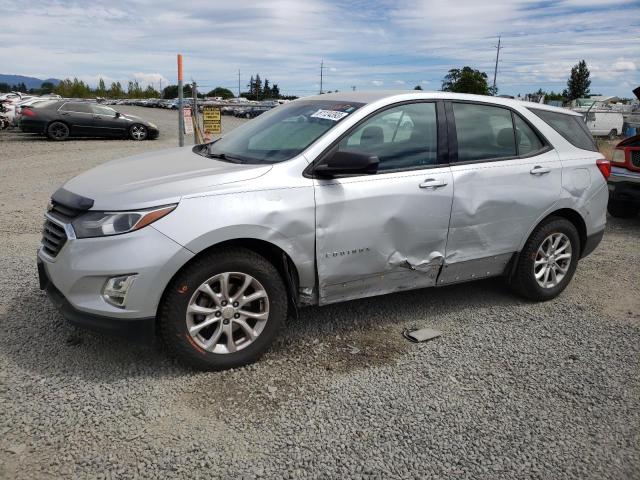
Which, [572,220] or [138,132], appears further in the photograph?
[138,132]

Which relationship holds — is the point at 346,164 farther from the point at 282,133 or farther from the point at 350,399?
the point at 350,399

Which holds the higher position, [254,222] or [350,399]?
[254,222]

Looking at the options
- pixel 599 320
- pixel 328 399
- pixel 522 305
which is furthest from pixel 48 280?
pixel 599 320

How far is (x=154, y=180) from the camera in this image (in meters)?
3.46

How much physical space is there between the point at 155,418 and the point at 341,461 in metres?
1.05

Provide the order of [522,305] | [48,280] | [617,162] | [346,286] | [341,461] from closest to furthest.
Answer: [341,461] < [48,280] < [346,286] < [522,305] < [617,162]

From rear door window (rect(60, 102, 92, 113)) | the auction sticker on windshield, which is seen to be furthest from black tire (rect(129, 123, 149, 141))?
the auction sticker on windshield

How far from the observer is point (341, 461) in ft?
8.93

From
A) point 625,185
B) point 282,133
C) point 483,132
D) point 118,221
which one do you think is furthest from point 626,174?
Answer: point 118,221

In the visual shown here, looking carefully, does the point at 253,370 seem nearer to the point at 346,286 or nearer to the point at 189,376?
the point at 189,376

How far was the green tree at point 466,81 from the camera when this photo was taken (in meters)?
35.4

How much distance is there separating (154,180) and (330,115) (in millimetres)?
1320

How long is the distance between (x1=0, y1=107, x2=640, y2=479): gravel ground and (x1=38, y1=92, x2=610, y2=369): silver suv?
37cm

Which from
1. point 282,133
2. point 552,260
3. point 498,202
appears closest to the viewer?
point 282,133
